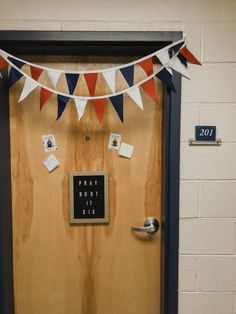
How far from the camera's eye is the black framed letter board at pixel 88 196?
1.60 metres

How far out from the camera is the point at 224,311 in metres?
1.57

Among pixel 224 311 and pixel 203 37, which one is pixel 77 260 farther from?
pixel 203 37

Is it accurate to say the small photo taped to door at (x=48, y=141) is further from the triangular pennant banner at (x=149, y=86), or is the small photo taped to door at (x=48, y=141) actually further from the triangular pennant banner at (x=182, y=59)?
the triangular pennant banner at (x=182, y=59)

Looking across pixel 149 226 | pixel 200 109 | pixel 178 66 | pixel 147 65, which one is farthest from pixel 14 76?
pixel 149 226

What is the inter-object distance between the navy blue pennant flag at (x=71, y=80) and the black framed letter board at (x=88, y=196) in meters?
0.46

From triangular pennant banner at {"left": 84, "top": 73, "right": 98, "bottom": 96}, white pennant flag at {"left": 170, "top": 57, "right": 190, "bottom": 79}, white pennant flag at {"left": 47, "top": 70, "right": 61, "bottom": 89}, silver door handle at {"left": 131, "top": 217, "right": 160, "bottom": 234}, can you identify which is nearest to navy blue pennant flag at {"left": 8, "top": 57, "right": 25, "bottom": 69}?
white pennant flag at {"left": 47, "top": 70, "right": 61, "bottom": 89}

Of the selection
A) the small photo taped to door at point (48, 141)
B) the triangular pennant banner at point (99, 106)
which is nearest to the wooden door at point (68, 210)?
the small photo taped to door at point (48, 141)

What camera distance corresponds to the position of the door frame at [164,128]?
1429 millimetres

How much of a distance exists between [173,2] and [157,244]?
4.18 feet

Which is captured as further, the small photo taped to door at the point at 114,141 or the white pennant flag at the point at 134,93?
the small photo taped to door at the point at 114,141

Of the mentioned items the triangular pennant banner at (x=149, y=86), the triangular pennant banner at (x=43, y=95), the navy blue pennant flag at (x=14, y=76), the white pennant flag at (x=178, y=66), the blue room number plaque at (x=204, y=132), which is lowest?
the blue room number plaque at (x=204, y=132)

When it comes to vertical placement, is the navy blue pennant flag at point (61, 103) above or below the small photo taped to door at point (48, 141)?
above

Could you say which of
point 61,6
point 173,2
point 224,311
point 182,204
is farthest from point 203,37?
point 224,311

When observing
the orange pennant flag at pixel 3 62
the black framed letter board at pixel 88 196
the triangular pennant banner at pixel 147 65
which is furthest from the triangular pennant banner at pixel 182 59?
the orange pennant flag at pixel 3 62
